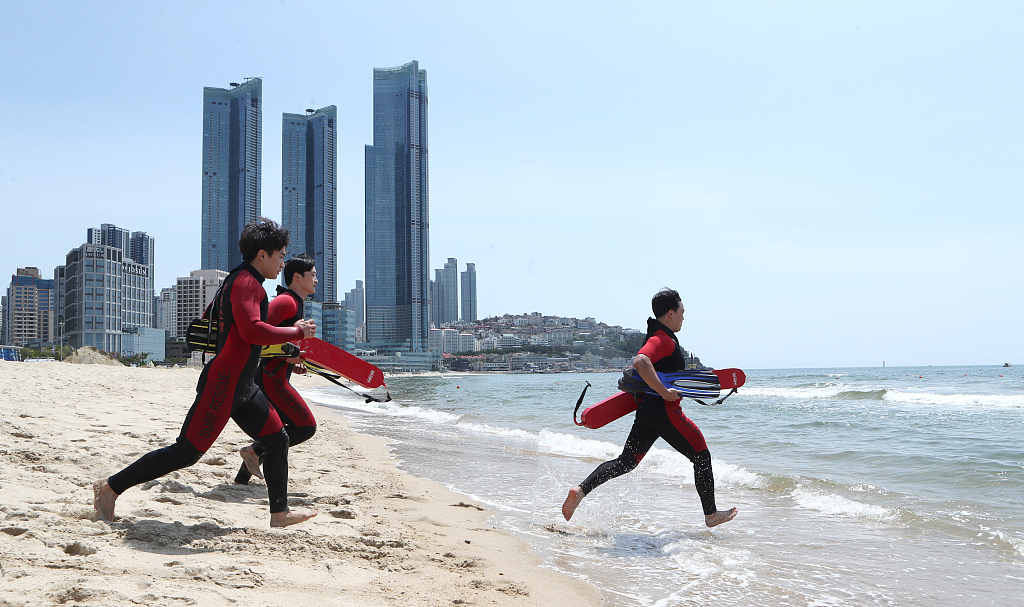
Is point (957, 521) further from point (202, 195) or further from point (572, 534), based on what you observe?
point (202, 195)

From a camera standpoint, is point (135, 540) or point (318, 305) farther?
point (318, 305)

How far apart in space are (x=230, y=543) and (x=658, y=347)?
3.04 m

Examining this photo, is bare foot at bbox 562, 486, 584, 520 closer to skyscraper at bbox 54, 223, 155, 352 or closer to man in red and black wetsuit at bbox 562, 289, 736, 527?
man in red and black wetsuit at bbox 562, 289, 736, 527

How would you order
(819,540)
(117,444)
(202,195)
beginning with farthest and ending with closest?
(202,195) → (117,444) → (819,540)

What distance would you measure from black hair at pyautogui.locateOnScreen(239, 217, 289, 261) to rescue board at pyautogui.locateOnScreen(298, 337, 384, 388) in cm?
108

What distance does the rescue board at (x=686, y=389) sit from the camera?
4816mm

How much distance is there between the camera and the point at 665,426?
4.82 meters

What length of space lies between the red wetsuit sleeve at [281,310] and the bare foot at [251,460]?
1233 millimetres

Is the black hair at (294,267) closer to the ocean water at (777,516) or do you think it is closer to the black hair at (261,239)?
the black hair at (261,239)

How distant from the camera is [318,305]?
143250 millimetres

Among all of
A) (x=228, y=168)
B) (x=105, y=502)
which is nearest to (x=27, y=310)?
(x=228, y=168)

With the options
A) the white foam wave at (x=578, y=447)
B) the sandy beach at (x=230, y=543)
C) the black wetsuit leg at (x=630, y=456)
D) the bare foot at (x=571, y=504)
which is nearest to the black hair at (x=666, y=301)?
the black wetsuit leg at (x=630, y=456)

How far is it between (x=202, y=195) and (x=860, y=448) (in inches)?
6662

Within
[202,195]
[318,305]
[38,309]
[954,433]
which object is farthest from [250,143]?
[954,433]
